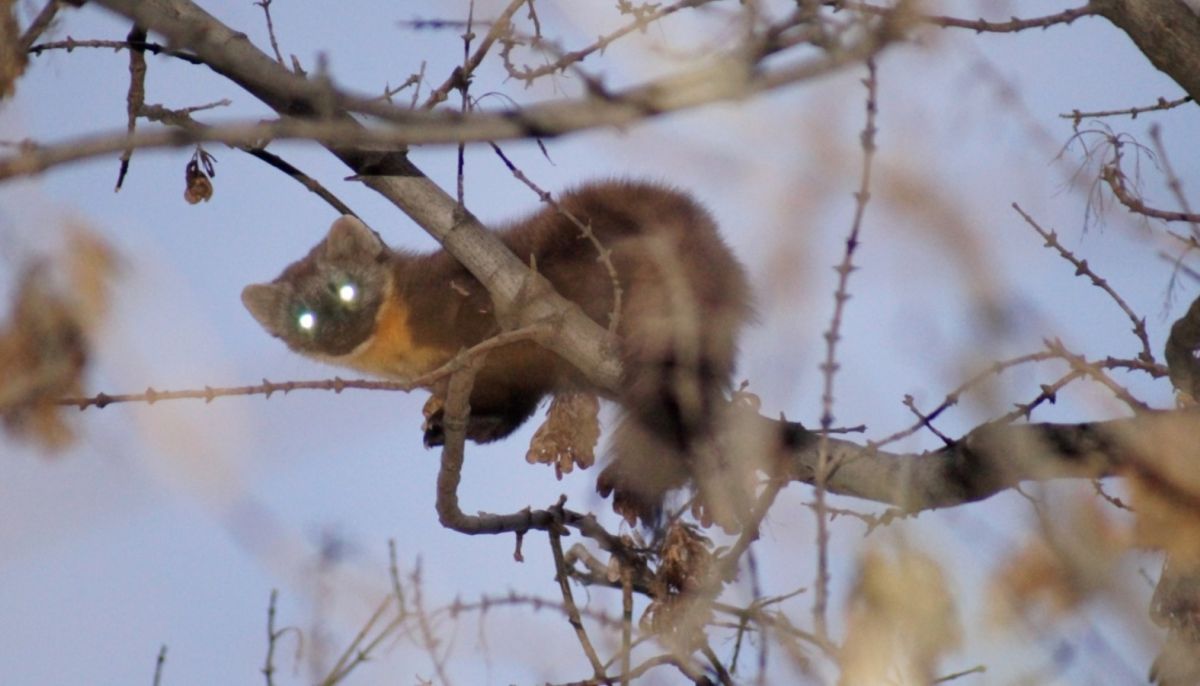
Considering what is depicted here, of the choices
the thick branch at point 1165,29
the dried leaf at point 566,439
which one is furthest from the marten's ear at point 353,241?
the thick branch at point 1165,29

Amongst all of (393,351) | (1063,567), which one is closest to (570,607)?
(1063,567)

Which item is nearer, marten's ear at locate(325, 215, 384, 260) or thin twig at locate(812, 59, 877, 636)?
thin twig at locate(812, 59, 877, 636)

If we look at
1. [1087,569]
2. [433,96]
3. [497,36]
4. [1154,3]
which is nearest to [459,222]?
[433,96]

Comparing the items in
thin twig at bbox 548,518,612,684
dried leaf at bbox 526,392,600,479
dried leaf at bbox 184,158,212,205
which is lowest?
thin twig at bbox 548,518,612,684

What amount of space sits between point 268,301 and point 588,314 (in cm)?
248

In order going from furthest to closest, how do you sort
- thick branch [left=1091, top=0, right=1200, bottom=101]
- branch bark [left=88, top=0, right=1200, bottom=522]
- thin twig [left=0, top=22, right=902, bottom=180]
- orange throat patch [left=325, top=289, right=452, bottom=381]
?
orange throat patch [left=325, top=289, right=452, bottom=381] < thick branch [left=1091, top=0, right=1200, bottom=101] < branch bark [left=88, top=0, right=1200, bottom=522] < thin twig [left=0, top=22, right=902, bottom=180]

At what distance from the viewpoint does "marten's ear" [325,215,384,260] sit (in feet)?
21.8

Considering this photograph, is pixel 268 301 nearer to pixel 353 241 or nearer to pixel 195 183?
pixel 353 241

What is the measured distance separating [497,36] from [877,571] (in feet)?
6.10

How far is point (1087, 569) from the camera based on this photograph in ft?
6.78

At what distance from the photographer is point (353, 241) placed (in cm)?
666

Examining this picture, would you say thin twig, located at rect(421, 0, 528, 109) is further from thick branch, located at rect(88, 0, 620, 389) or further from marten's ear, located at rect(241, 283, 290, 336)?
marten's ear, located at rect(241, 283, 290, 336)

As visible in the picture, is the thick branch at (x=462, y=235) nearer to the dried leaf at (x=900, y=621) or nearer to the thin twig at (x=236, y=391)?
the thin twig at (x=236, y=391)

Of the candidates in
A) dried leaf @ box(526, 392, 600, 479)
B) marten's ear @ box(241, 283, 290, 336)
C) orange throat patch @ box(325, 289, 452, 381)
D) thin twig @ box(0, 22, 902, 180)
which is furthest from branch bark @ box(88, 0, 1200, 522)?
marten's ear @ box(241, 283, 290, 336)
